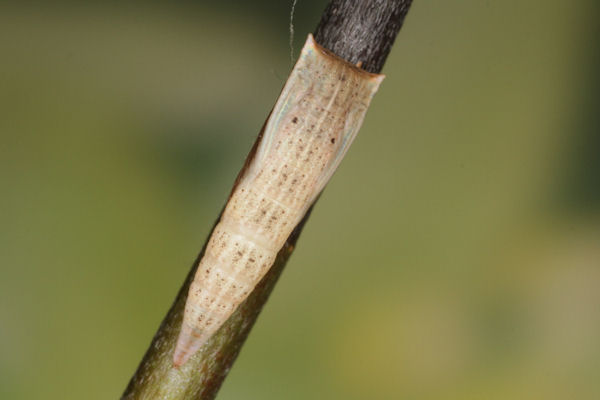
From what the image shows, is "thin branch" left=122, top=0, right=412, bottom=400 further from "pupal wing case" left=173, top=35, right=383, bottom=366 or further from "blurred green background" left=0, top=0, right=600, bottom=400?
"blurred green background" left=0, top=0, right=600, bottom=400

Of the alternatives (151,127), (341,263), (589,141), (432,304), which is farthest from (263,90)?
(589,141)

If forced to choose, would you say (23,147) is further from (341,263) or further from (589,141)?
(589,141)

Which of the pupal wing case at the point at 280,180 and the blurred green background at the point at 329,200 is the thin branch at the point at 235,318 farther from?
the blurred green background at the point at 329,200

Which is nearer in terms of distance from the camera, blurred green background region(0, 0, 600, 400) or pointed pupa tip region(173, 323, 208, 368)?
pointed pupa tip region(173, 323, 208, 368)

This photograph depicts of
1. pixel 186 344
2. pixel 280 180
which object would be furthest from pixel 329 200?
pixel 186 344

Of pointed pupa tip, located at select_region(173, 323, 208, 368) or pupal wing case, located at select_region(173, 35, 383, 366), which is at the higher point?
pupal wing case, located at select_region(173, 35, 383, 366)

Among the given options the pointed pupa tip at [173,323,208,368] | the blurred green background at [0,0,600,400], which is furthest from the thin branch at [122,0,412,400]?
the blurred green background at [0,0,600,400]

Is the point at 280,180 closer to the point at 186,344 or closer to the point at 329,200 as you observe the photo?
the point at 186,344
